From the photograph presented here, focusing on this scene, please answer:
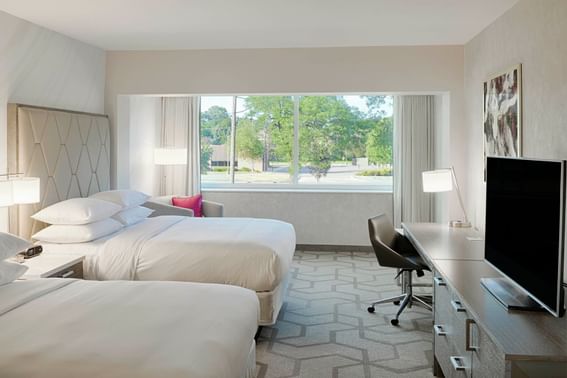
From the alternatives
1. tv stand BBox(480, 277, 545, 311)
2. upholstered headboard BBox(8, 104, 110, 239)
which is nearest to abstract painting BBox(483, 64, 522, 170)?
tv stand BBox(480, 277, 545, 311)

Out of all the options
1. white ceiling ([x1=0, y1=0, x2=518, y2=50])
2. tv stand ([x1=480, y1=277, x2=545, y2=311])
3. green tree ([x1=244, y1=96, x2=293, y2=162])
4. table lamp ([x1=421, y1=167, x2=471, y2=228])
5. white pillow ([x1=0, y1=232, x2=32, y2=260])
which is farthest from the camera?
green tree ([x1=244, y1=96, x2=293, y2=162])

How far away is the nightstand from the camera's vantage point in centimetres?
292

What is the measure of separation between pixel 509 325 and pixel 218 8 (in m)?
2.89

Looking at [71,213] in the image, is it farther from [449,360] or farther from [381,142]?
[381,142]

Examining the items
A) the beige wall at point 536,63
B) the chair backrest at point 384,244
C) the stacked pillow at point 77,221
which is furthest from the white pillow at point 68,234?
the beige wall at point 536,63

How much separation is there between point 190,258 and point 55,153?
1.67 meters

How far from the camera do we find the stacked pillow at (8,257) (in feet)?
8.34

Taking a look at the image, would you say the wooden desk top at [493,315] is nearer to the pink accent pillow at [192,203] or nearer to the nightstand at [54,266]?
the nightstand at [54,266]

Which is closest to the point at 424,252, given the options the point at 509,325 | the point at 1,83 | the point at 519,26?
the point at 509,325

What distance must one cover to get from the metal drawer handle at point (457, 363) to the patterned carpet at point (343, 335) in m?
0.63

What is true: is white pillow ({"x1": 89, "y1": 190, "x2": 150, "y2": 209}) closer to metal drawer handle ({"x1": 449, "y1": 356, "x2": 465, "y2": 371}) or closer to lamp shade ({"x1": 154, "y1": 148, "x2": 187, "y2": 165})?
lamp shade ({"x1": 154, "y1": 148, "x2": 187, "y2": 165})

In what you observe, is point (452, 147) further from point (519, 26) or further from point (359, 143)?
point (359, 143)

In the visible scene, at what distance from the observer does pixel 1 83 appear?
3.58 metres

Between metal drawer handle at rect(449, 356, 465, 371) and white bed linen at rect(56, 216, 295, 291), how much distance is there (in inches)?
52.9
